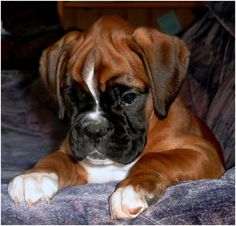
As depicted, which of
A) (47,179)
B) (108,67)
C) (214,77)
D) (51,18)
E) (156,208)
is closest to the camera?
(156,208)

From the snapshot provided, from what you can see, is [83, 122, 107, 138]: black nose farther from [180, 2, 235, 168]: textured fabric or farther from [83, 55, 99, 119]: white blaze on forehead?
[180, 2, 235, 168]: textured fabric

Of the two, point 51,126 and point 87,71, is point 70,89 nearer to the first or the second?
point 87,71

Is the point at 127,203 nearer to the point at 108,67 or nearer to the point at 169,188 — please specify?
the point at 169,188

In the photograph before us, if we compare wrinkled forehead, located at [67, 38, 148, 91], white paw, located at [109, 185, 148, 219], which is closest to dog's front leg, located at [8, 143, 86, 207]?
white paw, located at [109, 185, 148, 219]

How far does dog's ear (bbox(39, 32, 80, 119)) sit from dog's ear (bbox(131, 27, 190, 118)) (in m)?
0.31

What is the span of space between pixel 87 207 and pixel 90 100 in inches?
23.7

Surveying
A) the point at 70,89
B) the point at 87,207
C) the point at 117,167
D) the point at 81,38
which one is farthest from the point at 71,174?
the point at 87,207

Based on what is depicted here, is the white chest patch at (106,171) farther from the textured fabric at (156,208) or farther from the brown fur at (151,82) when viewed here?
the textured fabric at (156,208)

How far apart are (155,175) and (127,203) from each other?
241 millimetres

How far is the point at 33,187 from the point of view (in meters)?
1.87

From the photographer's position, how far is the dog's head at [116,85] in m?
2.06

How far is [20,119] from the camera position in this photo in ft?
12.8

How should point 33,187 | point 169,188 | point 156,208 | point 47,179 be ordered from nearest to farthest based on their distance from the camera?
point 156,208 → point 169,188 → point 33,187 → point 47,179

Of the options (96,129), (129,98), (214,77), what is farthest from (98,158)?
(214,77)
